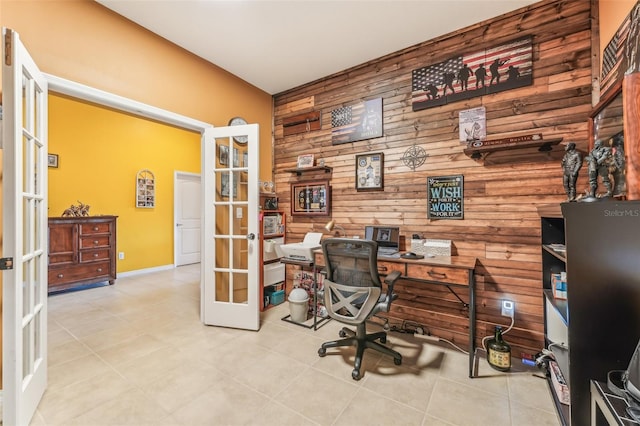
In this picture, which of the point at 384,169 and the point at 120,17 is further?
the point at 384,169

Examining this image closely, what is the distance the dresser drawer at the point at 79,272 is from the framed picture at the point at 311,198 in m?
3.32

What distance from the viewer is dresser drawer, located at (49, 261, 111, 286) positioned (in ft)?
12.8

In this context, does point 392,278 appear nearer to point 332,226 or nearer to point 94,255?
point 332,226

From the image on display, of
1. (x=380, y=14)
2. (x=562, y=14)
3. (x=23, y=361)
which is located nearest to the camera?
Answer: (x=23, y=361)

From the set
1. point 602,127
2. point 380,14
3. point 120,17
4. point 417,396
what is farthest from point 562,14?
point 120,17

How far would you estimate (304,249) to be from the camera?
2945 millimetres

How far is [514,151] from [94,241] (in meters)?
5.69

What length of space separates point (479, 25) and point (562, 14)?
0.59m

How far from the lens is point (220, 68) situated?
323 centimetres

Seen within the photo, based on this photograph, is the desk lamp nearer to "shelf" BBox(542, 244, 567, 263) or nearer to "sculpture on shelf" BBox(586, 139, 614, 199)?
"shelf" BBox(542, 244, 567, 263)

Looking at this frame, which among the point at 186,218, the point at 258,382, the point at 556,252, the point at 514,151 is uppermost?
Result: the point at 514,151

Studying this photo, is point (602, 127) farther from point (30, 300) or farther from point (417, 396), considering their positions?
point (30, 300)

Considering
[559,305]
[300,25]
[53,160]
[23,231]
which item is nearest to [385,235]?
[559,305]

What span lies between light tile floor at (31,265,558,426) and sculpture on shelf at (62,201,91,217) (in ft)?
7.06
